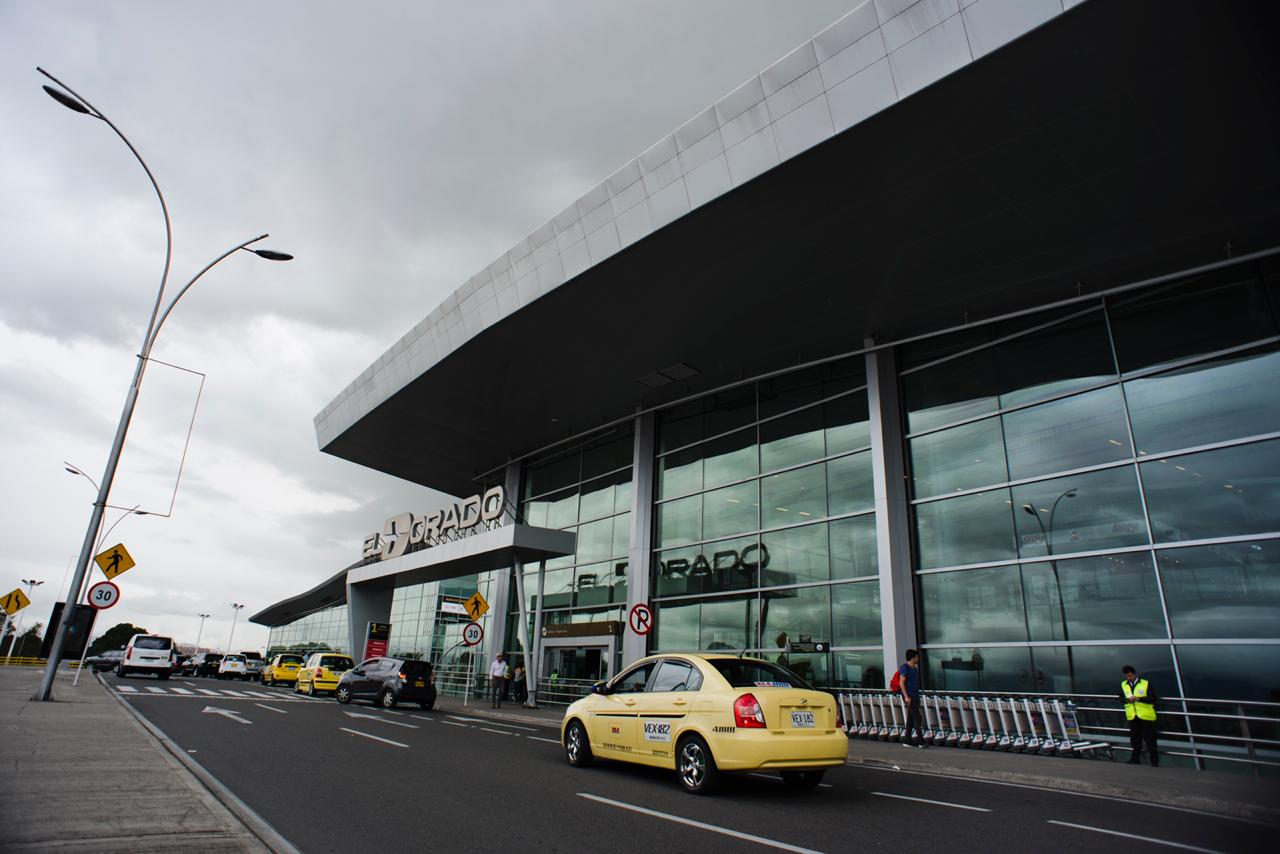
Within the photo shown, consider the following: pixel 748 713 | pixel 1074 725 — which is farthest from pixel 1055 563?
pixel 748 713

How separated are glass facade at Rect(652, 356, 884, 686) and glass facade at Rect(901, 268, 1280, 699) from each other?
1671 millimetres

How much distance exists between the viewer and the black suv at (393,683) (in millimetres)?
21062

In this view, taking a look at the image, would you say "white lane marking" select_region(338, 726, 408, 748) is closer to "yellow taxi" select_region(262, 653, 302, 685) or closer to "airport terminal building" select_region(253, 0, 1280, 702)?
"airport terminal building" select_region(253, 0, 1280, 702)

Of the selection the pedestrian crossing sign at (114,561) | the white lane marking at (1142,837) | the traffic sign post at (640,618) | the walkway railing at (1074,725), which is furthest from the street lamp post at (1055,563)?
the pedestrian crossing sign at (114,561)

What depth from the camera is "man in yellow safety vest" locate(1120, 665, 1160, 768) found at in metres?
12.2

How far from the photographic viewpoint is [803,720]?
771 centimetres

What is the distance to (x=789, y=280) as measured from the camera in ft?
55.7

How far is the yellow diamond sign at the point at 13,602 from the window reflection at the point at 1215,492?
30.1m

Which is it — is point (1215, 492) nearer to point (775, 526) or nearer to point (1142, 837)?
point (1142, 837)

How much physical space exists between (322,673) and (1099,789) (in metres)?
26.0

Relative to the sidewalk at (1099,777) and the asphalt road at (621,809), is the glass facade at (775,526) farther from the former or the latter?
the asphalt road at (621,809)

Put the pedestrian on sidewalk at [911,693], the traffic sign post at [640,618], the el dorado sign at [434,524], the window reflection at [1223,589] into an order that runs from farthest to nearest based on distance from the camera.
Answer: the el dorado sign at [434,524]
the traffic sign post at [640,618]
the pedestrian on sidewalk at [911,693]
the window reflection at [1223,589]

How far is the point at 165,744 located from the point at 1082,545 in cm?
1635

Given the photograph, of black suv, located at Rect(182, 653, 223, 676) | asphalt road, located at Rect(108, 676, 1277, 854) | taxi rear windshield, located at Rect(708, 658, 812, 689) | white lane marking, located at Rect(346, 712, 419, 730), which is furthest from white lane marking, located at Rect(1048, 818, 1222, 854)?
black suv, located at Rect(182, 653, 223, 676)
